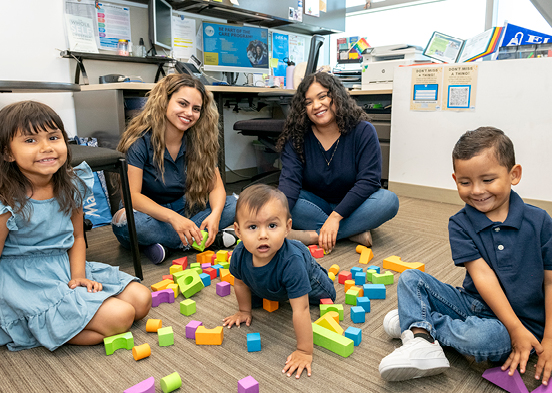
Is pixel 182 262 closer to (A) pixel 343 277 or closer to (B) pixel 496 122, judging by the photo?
(A) pixel 343 277

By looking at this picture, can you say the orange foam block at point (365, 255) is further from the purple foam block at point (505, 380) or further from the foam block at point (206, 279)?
the purple foam block at point (505, 380)

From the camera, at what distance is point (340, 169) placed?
212 cm

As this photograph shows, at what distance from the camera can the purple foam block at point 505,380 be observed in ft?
3.24

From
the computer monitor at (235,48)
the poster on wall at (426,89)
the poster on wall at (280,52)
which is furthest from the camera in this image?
the poster on wall at (280,52)

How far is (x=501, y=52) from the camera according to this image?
9.02ft

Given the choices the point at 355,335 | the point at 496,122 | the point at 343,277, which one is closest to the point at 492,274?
the point at 355,335

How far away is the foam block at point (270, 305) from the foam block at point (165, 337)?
0.34 m

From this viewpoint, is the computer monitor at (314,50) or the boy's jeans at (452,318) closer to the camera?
the boy's jeans at (452,318)

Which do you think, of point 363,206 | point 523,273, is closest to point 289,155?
point 363,206

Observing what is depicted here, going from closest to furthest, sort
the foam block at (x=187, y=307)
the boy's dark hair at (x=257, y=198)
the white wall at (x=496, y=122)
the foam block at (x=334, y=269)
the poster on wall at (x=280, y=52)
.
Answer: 1. the boy's dark hair at (x=257, y=198)
2. the foam block at (x=187, y=307)
3. the foam block at (x=334, y=269)
4. the white wall at (x=496, y=122)
5. the poster on wall at (x=280, y=52)

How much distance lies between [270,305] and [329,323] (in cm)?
24

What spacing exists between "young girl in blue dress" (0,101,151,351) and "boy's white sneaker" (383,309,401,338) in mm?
767

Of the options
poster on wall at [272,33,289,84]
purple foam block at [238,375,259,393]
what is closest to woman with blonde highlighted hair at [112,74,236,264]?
purple foam block at [238,375,259,393]

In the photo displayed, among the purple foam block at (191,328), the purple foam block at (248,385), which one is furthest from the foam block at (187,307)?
the purple foam block at (248,385)
